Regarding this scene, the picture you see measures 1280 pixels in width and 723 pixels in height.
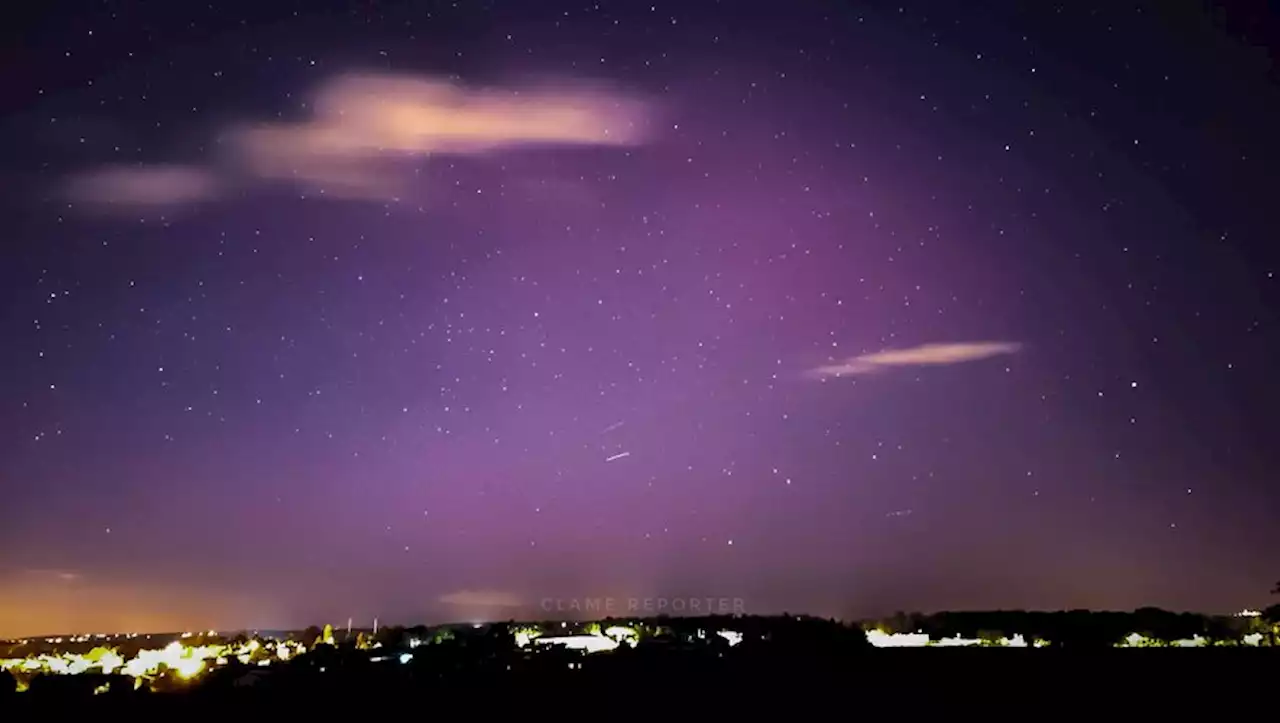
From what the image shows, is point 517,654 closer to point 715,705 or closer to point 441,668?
point 441,668

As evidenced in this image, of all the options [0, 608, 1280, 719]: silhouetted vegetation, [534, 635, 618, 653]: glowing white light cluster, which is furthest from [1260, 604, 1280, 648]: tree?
[534, 635, 618, 653]: glowing white light cluster

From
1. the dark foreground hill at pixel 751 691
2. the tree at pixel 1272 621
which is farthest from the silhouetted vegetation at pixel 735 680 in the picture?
the tree at pixel 1272 621

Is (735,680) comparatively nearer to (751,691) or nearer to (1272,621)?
(751,691)

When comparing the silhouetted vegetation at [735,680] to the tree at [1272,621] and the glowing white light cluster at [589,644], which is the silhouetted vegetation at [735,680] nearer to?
the glowing white light cluster at [589,644]

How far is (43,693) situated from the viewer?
52.6m

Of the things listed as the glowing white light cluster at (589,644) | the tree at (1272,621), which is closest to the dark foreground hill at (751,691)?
the glowing white light cluster at (589,644)

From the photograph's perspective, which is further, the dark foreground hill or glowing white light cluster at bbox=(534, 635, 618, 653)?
glowing white light cluster at bbox=(534, 635, 618, 653)

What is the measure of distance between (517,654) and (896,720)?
5099cm

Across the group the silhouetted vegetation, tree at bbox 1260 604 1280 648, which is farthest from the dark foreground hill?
tree at bbox 1260 604 1280 648

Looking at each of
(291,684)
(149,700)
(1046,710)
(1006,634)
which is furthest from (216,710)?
(1006,634)

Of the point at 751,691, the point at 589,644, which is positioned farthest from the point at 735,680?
the point at 589,644

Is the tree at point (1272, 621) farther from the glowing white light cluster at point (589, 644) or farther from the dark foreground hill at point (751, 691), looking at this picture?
the glowing white light cluster at point (589, 644)

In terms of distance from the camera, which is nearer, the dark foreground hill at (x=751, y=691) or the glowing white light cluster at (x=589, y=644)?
the dark foreground hill at (x=751, y=691)

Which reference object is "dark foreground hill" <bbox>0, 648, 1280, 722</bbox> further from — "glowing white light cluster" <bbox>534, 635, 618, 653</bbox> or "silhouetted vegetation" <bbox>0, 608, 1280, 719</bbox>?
"glowing white light cluster" <bbox>534, 635, 618, 653</bbox>
